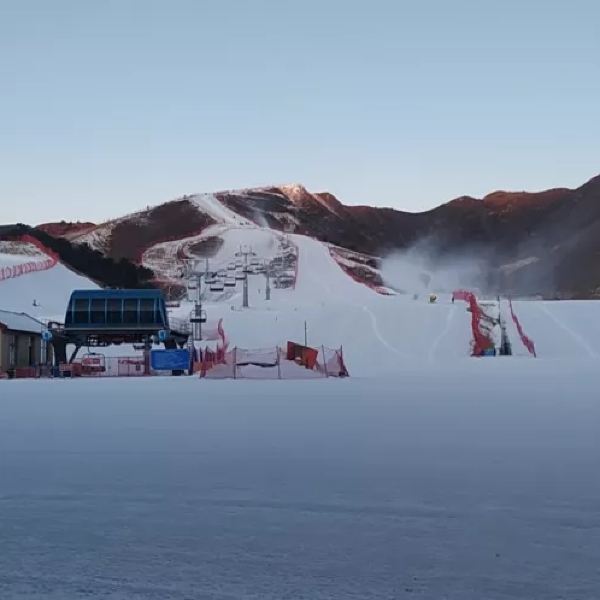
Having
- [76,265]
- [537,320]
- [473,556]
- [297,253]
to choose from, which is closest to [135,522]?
[473,556]

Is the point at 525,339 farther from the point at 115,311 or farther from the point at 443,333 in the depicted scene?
the point at 115,311

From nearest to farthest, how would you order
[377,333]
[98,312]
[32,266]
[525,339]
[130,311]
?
1. [98,312]
2. [130,311]
3. [525,339]
4. [377,333]
5. [32,266]

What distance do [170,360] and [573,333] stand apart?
24614 mm

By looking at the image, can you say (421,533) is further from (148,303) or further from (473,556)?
(148,303)

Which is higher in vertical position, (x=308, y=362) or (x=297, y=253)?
(x=297, y=253)

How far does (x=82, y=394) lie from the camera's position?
18812 millimetres

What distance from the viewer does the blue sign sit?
32188 millimetres

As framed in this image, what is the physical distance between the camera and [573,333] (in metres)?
47.2

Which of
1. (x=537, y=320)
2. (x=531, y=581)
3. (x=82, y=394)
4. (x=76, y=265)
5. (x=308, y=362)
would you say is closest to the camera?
(x=531, y=581)

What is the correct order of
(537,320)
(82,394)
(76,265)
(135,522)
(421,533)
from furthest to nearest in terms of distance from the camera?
(76,265)
(537,320)
(82,394)
(135,522)
(421,533)

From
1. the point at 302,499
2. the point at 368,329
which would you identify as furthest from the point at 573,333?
the point at 302,499

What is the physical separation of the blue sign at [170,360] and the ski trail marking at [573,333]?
796 inches

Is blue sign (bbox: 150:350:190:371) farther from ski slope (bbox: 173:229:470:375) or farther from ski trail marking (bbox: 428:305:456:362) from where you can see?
ski trail marking (bbox: 428:305:456:362)

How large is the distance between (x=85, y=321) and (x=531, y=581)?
37.6 m
